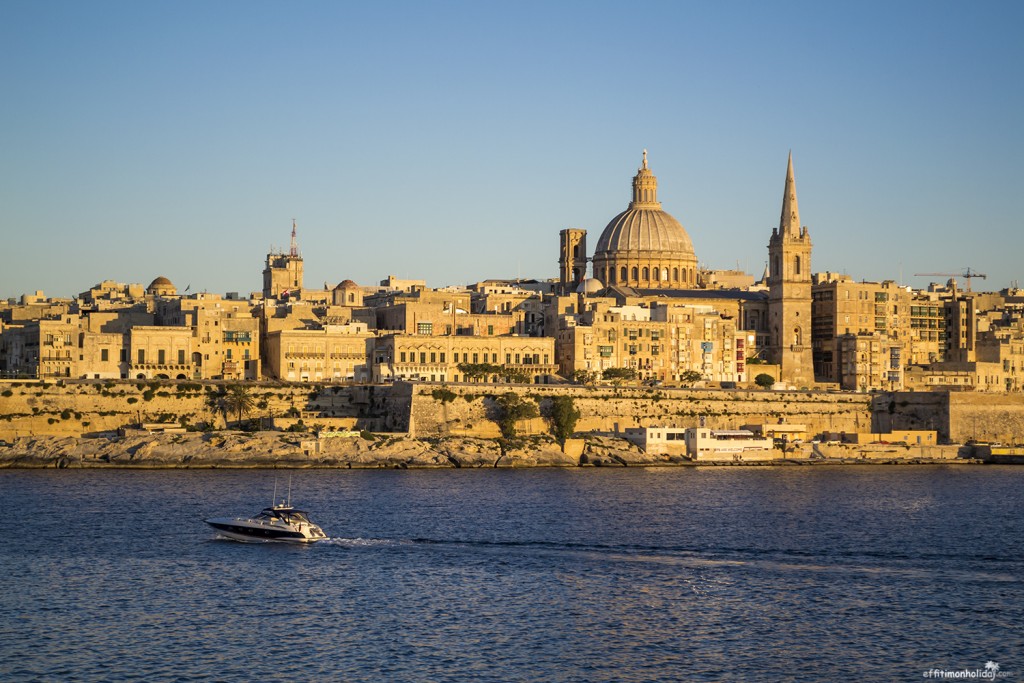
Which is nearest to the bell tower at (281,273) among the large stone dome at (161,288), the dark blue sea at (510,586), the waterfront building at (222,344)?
the large stone dome at (161,288)

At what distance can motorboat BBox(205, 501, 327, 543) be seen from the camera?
35344 millimetres

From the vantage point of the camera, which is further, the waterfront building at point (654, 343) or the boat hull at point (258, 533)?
the waterfront building at point (654, 343)

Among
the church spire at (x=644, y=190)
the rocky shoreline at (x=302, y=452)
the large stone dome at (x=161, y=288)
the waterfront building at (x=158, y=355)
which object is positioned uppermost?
the church spire at (x=644, y=190)

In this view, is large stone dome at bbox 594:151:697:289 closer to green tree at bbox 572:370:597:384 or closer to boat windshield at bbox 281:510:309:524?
green tree at bbox 572:370:597:384

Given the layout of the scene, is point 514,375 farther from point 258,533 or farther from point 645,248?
point 258,533

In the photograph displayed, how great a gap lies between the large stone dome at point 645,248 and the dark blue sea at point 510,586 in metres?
43.0

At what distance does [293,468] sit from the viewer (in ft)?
178

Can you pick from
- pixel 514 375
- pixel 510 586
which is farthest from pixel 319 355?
pixel 510 586

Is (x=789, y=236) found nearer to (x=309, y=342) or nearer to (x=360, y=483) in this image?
(x=309, y=342)

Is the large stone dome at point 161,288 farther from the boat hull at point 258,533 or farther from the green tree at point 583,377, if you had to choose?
the boat hull at point 258,533

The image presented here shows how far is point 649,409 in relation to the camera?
6631cm

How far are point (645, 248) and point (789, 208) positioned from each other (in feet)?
34.0

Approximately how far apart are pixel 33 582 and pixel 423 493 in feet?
56.3

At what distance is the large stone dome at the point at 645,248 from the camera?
293ft
